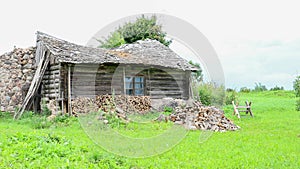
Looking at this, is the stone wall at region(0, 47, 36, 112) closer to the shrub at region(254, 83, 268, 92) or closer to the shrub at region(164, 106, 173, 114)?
the shrub at region(164, 106, 173, 114)

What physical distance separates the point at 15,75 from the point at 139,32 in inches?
864

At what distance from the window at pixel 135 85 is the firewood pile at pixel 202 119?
17.4 feet

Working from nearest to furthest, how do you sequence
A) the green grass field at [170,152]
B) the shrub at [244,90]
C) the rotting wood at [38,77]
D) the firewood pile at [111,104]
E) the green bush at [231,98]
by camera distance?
the green grass field at [170,152] < the firewood pile at [111,104] < the rotting wood at [38,77] < the green bush at [231,98] < the shrub at [244,90]

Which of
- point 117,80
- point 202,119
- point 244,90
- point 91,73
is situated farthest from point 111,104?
point 244,90

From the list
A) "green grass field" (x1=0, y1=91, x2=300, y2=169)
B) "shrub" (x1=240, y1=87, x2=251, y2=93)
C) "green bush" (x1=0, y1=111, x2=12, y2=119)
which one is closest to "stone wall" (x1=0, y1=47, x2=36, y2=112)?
"green bush" (x1=0, y1=111, x2=12, y2=119)

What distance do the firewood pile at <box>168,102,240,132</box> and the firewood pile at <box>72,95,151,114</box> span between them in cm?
306

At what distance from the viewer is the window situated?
20141 millimetres

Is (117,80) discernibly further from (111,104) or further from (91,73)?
(111,104)

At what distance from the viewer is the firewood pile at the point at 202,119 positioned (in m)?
13.8

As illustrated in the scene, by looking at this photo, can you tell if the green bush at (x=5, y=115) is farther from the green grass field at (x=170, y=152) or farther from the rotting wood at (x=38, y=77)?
the green grass field at (x=170, y=152)

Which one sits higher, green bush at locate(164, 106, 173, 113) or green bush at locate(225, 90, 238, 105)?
green bush at locate(225, 90, 238, 105)

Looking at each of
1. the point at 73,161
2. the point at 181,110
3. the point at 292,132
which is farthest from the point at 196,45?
the point at 73,161

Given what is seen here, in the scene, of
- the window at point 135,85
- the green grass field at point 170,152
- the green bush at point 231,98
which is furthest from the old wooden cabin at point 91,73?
the green bush at point 231,98

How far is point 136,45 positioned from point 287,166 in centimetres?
1759
